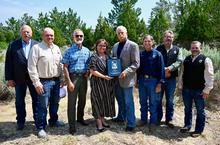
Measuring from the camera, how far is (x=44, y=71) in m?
5.89

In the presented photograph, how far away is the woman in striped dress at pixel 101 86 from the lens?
6.11 meters

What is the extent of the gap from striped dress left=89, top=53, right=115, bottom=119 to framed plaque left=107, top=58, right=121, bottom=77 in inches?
4.4

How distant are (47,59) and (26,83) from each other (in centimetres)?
71

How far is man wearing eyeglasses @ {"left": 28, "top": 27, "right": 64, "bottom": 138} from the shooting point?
19.0ft

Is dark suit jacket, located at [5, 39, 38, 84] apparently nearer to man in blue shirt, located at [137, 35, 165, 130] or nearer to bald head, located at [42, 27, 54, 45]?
bald head, located at [42, 27, 54, 45]

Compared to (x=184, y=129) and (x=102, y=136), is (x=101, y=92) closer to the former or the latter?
(x=102, y=136)

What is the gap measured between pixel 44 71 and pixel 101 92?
43.7 inches

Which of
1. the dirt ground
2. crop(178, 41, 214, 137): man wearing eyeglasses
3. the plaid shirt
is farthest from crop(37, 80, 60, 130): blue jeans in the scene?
crop(178, 41, 214, 137): man wearing eyeglasses

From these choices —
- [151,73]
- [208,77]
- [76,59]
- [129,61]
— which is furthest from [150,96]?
[76,59]

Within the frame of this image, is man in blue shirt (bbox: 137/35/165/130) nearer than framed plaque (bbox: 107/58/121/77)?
No

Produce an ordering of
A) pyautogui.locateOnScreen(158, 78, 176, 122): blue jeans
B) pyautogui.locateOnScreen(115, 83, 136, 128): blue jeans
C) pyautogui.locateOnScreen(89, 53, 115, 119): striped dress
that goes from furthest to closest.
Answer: pyautogui.locateOnScreen(158, 78, 176, 122): blue jeans < pyautogui.locateOnScreen(115, 83, 136, 128): blue jeans < pyautogui.locateOnScreen(89, 53, 115, 119): striped dress

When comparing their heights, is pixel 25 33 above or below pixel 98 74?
above

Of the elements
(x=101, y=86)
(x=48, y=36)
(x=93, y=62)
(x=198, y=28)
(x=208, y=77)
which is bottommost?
(x=101, y=86)

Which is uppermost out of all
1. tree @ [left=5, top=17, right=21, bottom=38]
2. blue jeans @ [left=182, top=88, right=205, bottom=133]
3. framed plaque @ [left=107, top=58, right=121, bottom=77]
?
tree @ [left=5, top=17, right=21, bottom=38]
